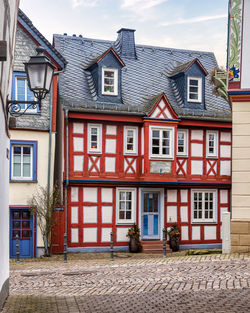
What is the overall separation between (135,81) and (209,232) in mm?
7585

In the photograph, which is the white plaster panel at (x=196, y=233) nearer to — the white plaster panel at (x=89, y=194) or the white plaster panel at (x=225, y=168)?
the white plaster panel at (x=225, y=168)

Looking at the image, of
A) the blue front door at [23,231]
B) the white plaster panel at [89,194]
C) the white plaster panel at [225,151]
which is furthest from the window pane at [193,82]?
the blue front door at [23,231]

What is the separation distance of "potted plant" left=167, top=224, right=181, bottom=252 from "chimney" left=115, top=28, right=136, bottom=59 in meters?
8.59

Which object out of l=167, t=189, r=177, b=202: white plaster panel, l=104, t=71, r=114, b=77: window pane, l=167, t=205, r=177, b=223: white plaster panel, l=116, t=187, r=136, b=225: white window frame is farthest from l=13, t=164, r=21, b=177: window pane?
l=167, t=205, r=177, b=223: white plaster panel

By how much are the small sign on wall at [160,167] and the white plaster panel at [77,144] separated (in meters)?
3.01

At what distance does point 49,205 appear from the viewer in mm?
22078

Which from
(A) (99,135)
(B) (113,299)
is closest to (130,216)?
(A) (99,135)

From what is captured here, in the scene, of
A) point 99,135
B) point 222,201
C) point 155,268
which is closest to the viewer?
point 155,268

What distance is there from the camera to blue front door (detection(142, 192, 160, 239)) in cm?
2495

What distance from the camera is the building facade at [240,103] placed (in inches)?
595

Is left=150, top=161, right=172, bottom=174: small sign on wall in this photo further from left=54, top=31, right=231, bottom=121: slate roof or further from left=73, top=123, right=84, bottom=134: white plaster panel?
left=73, top=123, right=84, bottom=134: white plaster panel

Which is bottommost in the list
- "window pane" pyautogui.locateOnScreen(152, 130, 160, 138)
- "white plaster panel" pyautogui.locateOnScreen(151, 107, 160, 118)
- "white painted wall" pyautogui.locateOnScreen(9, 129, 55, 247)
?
"white painted wall" pyautogui.locateOnScreen(9, 129, 55, 247)

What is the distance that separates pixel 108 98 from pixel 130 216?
16.8 ft

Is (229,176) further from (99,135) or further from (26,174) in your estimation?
(26,174)
